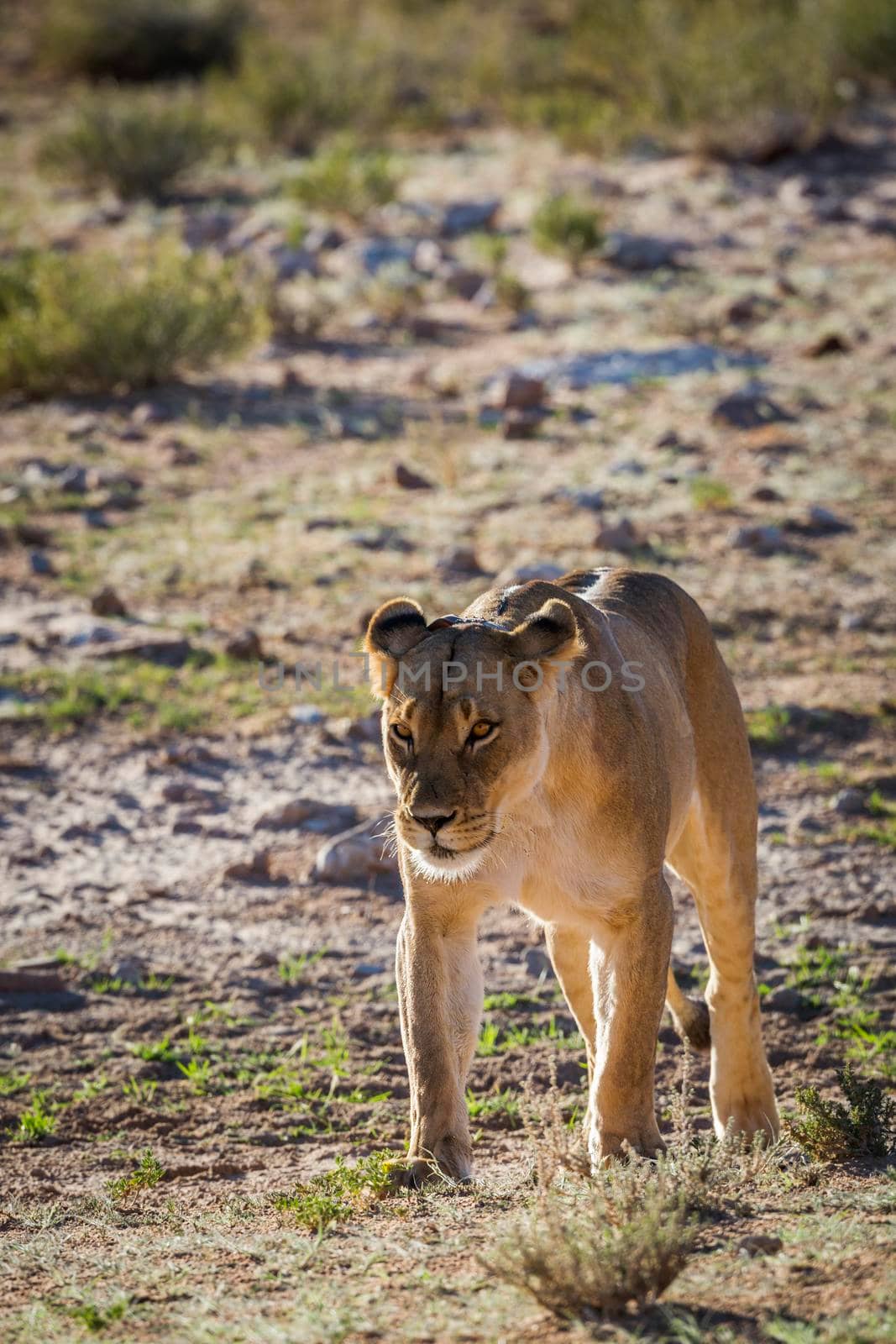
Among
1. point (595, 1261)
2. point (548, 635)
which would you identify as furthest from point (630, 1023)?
point (595, 1261)

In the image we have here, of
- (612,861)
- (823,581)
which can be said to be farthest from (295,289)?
(612,861)

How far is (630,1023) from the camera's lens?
4.46 metres

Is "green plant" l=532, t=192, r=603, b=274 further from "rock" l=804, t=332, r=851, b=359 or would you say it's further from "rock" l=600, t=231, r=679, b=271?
"rock" l=804, t=332, r=851, b=359

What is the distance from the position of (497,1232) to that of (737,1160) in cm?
109

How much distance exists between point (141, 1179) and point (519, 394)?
9.36 meters

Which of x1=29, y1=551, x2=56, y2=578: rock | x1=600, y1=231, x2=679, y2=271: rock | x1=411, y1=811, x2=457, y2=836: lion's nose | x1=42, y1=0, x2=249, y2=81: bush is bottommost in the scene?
x1=29, y1=551, x2=56, y2=578: rock

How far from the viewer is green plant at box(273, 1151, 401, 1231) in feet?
14.2

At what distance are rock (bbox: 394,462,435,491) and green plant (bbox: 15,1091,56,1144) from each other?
713 cm

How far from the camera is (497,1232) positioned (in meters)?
3.77

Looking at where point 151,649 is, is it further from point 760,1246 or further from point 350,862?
point 760,1246

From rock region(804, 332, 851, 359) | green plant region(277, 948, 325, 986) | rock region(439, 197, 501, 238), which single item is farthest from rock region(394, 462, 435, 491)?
rock region(439, 197, 501, 238)

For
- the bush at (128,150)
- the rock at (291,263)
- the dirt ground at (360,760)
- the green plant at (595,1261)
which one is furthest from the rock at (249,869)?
the bush at (128,150)

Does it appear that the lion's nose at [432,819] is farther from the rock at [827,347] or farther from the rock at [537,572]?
the rock at [827,347]

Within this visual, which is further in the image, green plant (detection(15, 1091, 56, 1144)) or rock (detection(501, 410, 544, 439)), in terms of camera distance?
rock (detection(501, 410, 544, 439))
